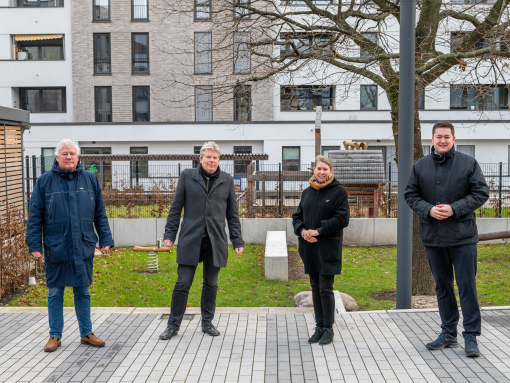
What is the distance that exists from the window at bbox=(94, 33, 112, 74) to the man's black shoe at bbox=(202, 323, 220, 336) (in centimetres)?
3321

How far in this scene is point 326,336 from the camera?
20.4 feet

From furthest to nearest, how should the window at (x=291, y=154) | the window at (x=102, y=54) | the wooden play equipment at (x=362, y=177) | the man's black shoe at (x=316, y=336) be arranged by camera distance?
the window at (x=102, y=54), the window at (x=291, y=154), the wooden play equipment at (x=362, y=177), the man's black shoe at (x=316, y=336)

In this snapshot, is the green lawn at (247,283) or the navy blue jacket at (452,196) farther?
the green lawn at (247,283)

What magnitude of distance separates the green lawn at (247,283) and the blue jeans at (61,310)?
3510 mm

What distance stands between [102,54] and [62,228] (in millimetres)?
33632

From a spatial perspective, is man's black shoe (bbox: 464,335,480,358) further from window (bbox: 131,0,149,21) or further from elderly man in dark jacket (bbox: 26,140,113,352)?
window (bbox: 131,0,149,21)

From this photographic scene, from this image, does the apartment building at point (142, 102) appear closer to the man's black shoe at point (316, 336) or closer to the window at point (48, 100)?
the window at point (48, 100)

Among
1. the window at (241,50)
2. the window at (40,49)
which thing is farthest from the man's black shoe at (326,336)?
the window at (40,49)

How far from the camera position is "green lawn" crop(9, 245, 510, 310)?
10141 mm

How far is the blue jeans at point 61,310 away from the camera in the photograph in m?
6.12

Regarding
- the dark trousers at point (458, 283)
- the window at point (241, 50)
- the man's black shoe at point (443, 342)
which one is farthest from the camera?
the window at point (241, 50)

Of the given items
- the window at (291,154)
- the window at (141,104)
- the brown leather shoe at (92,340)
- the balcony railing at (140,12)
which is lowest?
the brown leather shoe at (92,340)

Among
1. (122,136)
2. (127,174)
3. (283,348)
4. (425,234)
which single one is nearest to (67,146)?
(283,348)

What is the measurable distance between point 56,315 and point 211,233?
1.74 m
